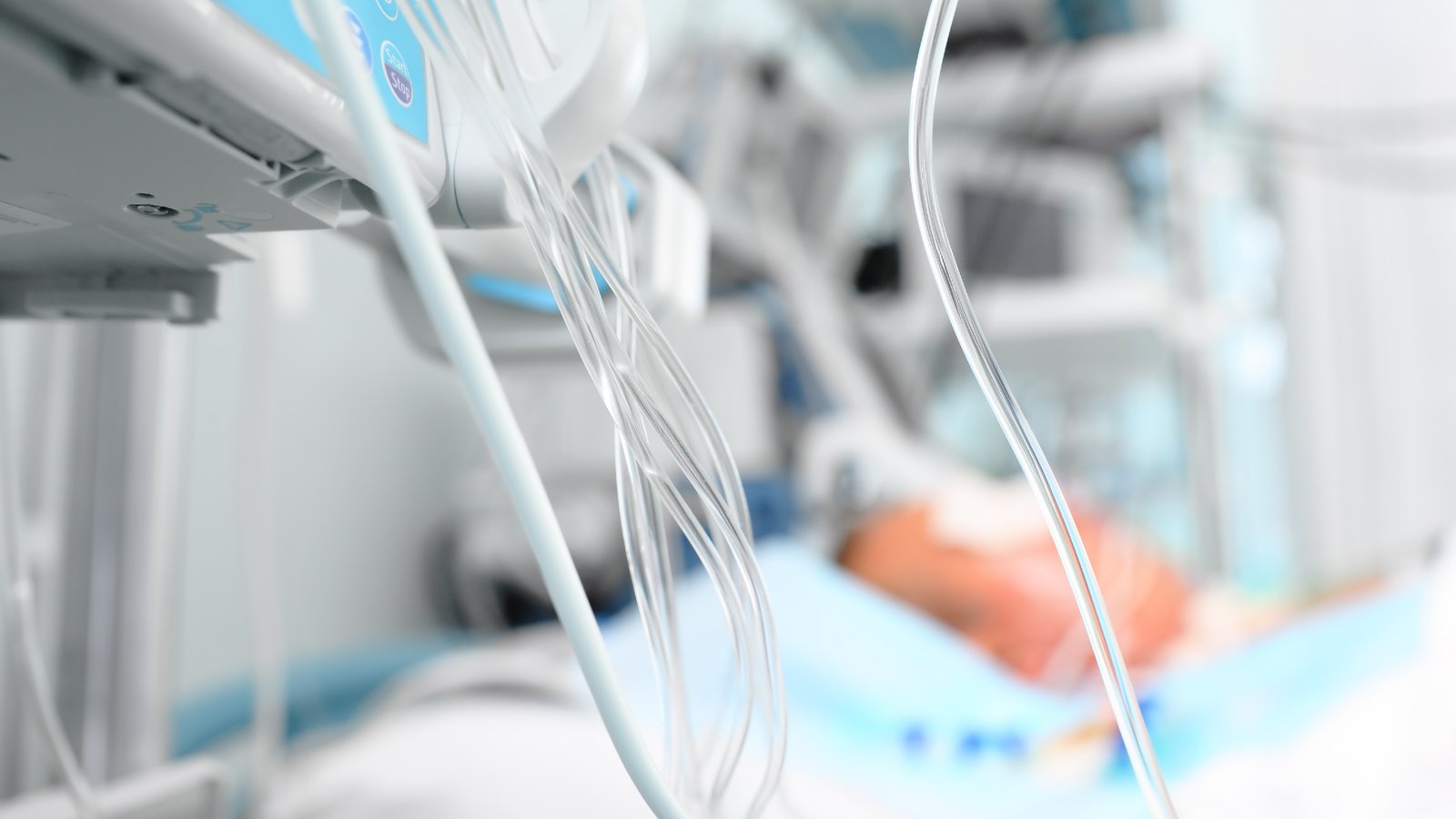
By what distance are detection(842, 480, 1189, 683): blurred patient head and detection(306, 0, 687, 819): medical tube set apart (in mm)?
747

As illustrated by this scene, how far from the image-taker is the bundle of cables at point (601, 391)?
6.5 inches

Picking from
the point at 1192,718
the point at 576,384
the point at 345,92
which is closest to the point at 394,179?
the point at 345,92

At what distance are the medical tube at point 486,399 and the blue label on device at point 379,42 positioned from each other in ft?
0.06

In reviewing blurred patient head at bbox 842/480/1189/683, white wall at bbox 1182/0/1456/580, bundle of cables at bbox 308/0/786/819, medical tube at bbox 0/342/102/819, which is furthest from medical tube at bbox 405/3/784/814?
white wall at bbox 1182/0/1456/580

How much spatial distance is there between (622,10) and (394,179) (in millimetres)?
92

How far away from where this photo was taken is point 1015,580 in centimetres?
87

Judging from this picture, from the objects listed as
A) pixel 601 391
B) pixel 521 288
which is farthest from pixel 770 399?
pixel 601 391

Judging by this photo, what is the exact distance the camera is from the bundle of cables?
0.17 m

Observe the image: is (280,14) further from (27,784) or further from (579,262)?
(27,784)

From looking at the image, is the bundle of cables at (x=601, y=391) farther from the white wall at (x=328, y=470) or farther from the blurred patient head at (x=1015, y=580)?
the white wall at (x=328, y=470)

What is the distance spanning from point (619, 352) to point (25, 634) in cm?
30

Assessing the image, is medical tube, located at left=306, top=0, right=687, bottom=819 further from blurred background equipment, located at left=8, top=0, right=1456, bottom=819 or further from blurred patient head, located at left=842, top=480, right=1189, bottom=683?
blurred patient head, located at left=842, top=480, right=1189, bottom=683

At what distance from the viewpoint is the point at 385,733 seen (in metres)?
0.48

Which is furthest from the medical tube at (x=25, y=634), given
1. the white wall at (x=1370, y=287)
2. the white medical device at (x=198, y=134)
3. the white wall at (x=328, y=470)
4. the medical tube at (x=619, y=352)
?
the white wall at (x=1370, y=287)
